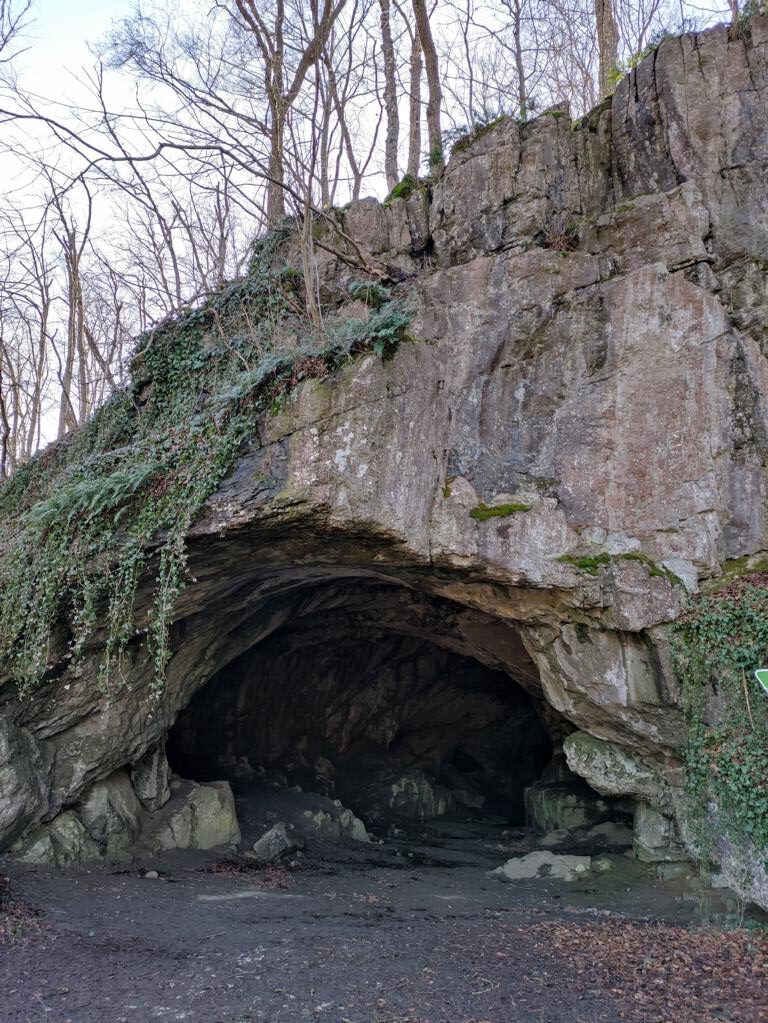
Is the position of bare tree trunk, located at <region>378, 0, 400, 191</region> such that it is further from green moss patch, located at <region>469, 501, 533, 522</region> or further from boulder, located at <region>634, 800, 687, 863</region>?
boulder, located at <region>634, 800, 687, 863</region>

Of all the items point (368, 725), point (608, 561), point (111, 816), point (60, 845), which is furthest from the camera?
point (368, 725)

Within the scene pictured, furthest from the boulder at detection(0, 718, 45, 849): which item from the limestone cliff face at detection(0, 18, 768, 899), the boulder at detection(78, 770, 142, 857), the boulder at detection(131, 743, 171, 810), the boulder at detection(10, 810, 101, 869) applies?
the boulder at detection(131, 743, 171, 810)

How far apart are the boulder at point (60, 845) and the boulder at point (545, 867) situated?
5.20 metres

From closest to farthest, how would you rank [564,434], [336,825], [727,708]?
[727,708] → [564,434] → [336,825]

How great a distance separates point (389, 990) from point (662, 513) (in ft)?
16.8

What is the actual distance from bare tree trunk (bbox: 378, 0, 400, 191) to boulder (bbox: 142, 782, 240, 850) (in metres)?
11.9

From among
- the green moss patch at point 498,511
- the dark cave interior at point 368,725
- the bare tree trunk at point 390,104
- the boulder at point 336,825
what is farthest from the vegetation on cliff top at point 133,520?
the bare tree trunk at point 390,104

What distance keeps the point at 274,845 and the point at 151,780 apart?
1.93 meters

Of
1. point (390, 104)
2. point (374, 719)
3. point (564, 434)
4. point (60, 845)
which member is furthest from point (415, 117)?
point (60, 845)

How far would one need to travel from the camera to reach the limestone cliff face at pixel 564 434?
7.60 m

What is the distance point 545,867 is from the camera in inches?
372

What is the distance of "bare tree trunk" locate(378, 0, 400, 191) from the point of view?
1443 cm

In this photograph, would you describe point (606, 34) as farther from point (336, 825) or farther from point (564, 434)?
point (336, 825)

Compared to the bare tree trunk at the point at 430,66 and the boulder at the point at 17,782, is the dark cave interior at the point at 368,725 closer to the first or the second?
the boulder at the point at 17,782
